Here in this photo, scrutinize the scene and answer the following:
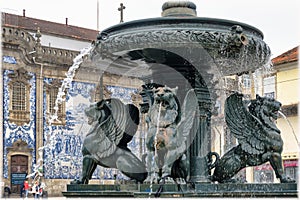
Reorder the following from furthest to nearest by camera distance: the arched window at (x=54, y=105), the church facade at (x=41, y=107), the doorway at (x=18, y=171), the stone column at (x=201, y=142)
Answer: the arched window at (x=54, y=105) → the church facade at (x=41, y=107) → the doorway at (x=18, y=171) → the stone column at (x=201, y=142)

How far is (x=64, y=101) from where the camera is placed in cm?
2716

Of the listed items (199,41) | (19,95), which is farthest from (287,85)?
(199,41)

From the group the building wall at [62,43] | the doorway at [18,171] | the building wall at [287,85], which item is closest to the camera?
the doorway at [18,171]

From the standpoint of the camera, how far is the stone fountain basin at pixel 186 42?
688 centimetres

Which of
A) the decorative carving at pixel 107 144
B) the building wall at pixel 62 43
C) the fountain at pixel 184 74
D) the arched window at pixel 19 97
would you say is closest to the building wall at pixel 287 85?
the building wall at pixel 62 43

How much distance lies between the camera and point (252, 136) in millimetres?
7305

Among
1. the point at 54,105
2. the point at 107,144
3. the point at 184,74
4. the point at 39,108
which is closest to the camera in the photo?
the point at 107,144

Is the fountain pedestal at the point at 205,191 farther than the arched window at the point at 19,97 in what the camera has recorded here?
No

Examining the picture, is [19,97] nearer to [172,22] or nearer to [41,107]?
[41,107]

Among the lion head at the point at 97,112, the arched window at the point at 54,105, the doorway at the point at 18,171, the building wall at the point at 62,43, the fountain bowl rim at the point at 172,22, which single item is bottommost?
the doorway at the point at 18,171

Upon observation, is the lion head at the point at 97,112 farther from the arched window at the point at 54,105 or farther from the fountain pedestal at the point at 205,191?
the arched window at the point at 54,105

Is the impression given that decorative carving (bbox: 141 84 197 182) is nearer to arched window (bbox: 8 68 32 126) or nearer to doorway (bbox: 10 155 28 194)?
doorway (bbox: 10 155 28 194)

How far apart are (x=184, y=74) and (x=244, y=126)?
953 mm

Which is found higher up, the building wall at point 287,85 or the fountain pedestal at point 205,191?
the building wall at point 287,85
